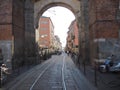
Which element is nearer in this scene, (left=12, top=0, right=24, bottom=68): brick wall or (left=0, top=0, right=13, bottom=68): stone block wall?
(left=0, top=0, right=13, bottom=68): stone block wall

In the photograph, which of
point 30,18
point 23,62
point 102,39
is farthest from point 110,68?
point 30,18

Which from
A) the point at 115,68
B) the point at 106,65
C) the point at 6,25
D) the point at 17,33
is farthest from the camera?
the point at 17,33

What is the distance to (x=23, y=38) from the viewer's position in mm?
30703

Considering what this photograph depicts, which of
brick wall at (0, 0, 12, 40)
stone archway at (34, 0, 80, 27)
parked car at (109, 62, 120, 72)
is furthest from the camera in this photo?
stone archway at (34, 0, 80, 27)

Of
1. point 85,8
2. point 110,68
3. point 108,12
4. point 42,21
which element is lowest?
point 110,68

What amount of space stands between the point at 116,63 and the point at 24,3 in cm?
1620

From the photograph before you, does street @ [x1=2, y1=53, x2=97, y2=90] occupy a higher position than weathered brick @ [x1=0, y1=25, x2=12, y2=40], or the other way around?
weathered brick @ [x1=0, y1=25, x2=12, y2=40]

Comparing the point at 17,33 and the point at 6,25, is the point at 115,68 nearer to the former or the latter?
the point at 6,25

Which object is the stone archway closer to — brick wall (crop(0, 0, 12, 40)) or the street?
brick wall (crop(0, 0, 12, 40))

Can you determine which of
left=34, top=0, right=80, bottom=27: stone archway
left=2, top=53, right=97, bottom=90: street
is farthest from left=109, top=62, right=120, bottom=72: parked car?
left=34, top=0, right=80, bottom=27: stone archway

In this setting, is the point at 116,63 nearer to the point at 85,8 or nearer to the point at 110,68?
the point at 110,68

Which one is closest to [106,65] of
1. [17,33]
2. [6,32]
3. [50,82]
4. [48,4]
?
[50,82]

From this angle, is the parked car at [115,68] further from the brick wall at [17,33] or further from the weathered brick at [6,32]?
the weathered brick at [6,32]

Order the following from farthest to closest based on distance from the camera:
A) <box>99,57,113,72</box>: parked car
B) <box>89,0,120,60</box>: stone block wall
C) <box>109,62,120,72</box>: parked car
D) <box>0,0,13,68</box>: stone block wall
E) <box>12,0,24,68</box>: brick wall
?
<box>12,0,24,68</box>: brick wall → <box>0,0,13,68</box>: stone block wall → <box>89,0,120,60</box>: stone block wall → <box>99,57,113,72</box>: parked car → <box>109,62,120,72</box>: parked car
